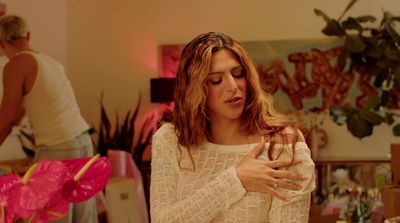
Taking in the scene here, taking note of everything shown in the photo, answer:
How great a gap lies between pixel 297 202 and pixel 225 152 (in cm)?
24

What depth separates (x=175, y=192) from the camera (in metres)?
1.61

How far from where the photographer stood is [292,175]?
1.44m

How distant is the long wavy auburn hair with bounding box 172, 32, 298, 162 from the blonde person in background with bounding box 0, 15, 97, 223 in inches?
61.5

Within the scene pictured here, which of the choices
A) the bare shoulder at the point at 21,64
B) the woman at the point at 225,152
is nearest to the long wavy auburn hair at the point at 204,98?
the woman at the point at 225,152

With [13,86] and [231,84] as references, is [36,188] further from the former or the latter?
[13,86]

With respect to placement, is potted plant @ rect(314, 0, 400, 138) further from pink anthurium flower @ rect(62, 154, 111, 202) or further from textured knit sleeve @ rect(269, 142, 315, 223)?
pink anthurium flower @ rect(62, 154, 111, 202)

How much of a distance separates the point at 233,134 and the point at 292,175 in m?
0.24

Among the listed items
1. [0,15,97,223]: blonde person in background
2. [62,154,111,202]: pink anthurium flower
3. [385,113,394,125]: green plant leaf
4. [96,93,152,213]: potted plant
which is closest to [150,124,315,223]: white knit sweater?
[62,154,111,202]: pink anthurium flower

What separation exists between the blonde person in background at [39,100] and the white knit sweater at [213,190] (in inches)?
59.3

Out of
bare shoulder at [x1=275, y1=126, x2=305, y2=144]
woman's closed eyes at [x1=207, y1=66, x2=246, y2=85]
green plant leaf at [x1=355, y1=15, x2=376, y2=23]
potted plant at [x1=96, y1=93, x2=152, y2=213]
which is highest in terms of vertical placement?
green plant leaf at [x1=355, y1=15, x2=376, y2=23]

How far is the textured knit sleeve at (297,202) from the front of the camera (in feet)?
4.89

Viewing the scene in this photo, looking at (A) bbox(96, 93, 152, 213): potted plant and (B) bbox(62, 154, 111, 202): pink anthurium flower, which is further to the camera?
(A) bbox(96, 93, 152, 213): potted plant

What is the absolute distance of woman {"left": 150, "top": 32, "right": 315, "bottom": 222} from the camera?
1.49 m

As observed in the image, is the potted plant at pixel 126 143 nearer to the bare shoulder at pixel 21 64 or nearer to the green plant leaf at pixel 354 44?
the green plant leaf at pixel 354 44
